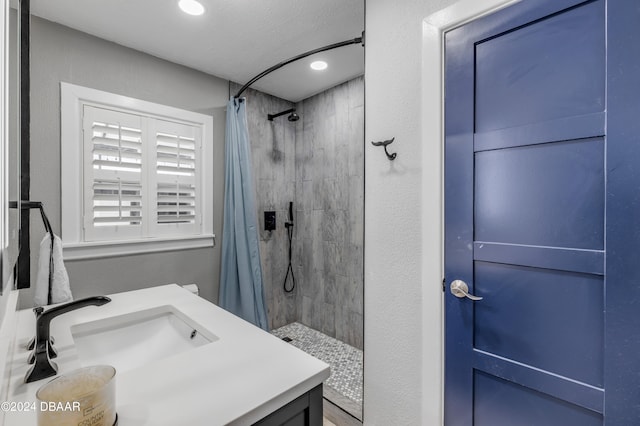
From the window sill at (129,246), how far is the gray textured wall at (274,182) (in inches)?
27.6

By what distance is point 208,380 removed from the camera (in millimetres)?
757

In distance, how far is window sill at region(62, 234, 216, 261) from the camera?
181 cm

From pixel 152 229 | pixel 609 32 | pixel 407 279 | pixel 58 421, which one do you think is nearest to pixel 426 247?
pixel 407 279

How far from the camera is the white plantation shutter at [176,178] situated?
7.09 feet

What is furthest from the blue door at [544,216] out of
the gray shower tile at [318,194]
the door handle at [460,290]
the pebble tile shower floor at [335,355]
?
the gray shower tile at [318,194]

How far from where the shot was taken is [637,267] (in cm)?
80

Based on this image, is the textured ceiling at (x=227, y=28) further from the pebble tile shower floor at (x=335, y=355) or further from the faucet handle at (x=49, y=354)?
the pebble tile shower floor at (x=335, y=355)

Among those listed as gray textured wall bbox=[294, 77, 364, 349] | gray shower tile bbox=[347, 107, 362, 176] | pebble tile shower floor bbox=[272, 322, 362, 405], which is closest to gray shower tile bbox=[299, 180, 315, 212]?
gray textured wall bbox=[294, 77, 364, 349]

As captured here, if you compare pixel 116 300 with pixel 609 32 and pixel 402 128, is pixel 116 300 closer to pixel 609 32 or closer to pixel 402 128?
pixel 402 128

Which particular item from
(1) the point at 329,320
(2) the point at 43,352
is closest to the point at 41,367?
(2) the point at 43,352

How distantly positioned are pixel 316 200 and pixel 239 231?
0.90 m

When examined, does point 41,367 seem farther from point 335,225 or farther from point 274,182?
point 274,182

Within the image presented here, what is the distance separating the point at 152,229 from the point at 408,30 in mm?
2116

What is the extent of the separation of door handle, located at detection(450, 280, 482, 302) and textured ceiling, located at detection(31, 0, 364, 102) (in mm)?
1606
